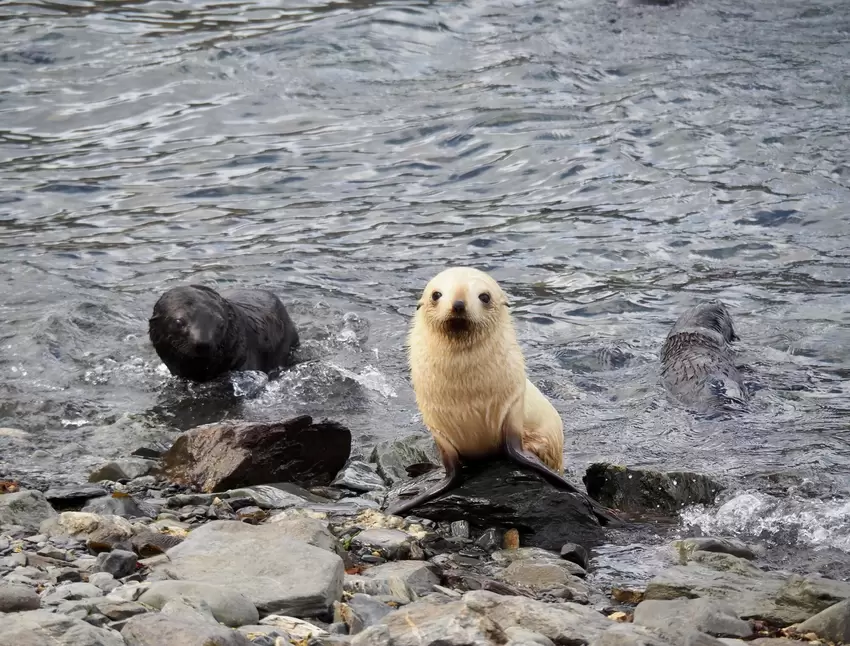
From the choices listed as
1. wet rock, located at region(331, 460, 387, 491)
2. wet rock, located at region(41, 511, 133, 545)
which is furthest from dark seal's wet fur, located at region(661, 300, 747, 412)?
wet rock, located at region(41, 511, 133, 545)

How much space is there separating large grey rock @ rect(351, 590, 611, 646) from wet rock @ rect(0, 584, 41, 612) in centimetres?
100

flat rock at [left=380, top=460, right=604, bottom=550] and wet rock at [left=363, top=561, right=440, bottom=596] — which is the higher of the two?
wet rock at [left=363, top=561, right=440, bottom=596]

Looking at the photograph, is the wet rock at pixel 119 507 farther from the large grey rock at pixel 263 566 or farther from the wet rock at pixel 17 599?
the wet rock at pixel 17 599

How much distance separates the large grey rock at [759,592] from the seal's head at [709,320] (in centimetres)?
439

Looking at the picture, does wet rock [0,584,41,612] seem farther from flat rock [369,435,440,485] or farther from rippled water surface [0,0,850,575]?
flat rock [369,435,440,485]

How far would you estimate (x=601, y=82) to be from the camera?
53.9ft

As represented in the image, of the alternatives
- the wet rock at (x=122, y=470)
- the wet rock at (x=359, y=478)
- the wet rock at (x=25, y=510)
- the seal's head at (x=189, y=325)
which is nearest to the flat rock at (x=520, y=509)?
the wet rock at (x=359, y=478)

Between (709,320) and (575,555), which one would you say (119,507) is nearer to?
(575,555)

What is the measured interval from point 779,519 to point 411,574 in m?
2.23

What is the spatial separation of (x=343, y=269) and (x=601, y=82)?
247 inches

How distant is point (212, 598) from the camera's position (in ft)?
13.3

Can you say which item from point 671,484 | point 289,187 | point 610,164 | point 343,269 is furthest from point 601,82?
point 671,484

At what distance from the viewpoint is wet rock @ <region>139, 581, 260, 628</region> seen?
4020 mm

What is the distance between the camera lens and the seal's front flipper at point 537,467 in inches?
240
